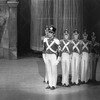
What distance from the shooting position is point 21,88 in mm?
11555

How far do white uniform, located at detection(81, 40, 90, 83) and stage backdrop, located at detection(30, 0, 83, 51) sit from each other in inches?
243

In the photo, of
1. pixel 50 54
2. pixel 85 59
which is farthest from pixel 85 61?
pixel 50 54

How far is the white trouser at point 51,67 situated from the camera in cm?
1125

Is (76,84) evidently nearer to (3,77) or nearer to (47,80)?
(47,80)

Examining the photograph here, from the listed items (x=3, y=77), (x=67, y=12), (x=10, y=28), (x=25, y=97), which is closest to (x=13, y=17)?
(x=10, y=28)

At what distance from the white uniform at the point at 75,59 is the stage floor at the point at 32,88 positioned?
47cm

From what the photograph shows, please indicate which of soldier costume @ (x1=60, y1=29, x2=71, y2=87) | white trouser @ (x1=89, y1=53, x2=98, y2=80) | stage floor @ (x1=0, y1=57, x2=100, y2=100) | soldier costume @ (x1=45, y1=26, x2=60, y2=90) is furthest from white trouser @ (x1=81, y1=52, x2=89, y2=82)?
soldier costume @ (x1=45, y1=26, x2=60, y2=90)

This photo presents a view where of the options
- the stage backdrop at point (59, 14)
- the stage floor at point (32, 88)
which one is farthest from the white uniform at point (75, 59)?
the stage backdrop at point (59, 14)

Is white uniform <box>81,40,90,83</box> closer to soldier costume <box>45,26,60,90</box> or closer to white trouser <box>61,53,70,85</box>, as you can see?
white trouser <box>61,53,70,85</box>

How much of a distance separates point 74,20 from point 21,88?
7672 mm

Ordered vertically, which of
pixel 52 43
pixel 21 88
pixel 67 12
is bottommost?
pixel 21 88

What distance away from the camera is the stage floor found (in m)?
10.3

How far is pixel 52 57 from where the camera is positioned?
36.9ft

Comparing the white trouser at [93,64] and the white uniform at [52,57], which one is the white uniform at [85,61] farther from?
the white uniform at [52,57]
